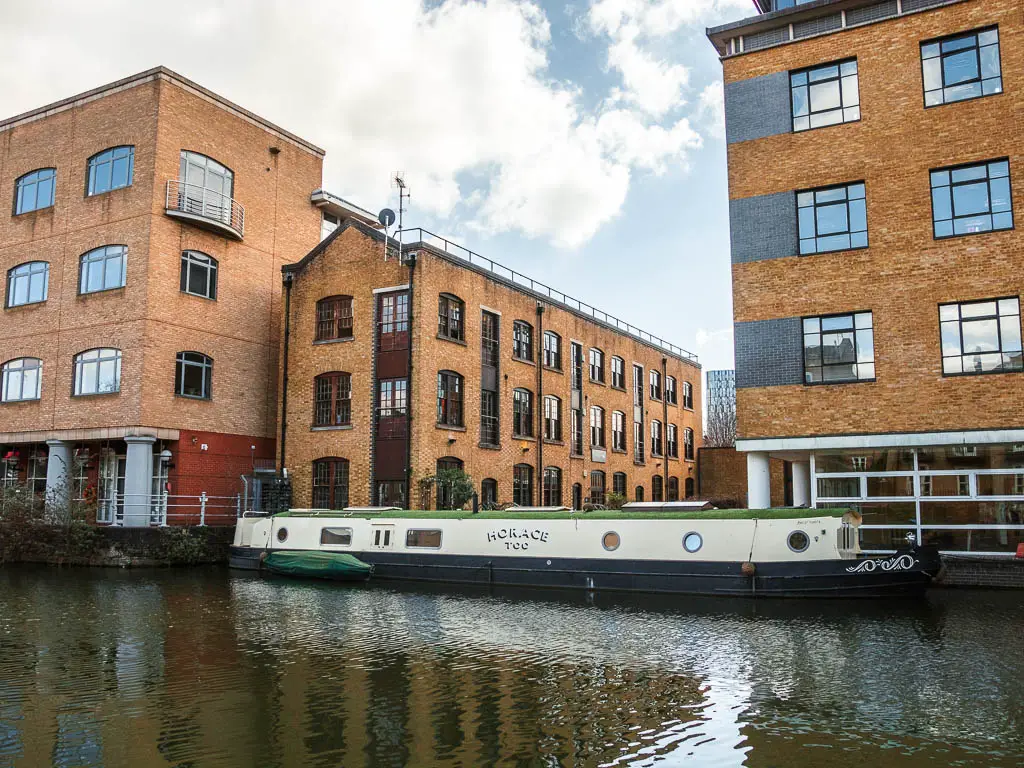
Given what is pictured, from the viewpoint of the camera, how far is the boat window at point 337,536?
2522 cm

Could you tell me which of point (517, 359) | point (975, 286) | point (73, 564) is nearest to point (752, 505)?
point (975, 286)

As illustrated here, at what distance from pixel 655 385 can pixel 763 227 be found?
27897 mm

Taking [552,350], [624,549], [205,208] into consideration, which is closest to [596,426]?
[552,350]

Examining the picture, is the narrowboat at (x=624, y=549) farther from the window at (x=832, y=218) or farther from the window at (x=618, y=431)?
the window at (x=618, y=431)

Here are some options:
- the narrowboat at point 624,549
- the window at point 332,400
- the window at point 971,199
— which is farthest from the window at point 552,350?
the window at point 971,199

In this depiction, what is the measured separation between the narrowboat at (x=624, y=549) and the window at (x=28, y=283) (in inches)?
605

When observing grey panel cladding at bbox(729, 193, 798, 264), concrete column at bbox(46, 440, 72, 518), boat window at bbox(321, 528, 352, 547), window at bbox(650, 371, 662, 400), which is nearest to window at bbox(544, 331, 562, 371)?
window at bbox(650, 371, 662, 400)

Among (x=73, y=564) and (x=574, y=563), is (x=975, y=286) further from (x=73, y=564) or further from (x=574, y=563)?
(x=73, y=564)

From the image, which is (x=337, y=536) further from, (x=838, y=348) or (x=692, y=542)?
(x=838, y=348)

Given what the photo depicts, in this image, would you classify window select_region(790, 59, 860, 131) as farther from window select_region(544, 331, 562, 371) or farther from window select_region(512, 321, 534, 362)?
window select_region(544, 331, 562, 371)

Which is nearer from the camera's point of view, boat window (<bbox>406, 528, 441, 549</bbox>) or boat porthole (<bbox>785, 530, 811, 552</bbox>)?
boat porthole (<bbox>785, 530, 811, 552</bbox>)

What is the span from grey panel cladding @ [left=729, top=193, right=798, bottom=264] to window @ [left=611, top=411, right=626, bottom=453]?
72.1ft

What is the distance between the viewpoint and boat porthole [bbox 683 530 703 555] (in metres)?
20.7

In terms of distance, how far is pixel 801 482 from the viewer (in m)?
25.5
